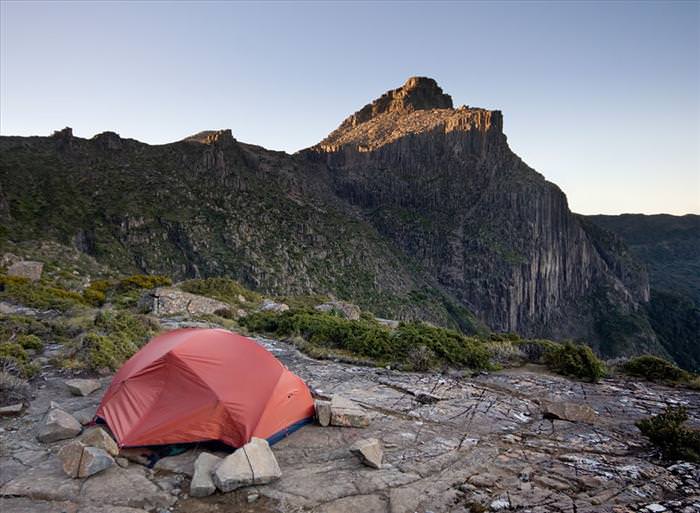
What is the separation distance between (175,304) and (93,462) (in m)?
14.1

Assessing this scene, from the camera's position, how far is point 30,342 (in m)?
10.8

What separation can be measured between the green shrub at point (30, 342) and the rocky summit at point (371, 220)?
25247 mm

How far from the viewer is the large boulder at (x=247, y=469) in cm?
498

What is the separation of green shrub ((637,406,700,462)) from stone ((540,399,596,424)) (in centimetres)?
91

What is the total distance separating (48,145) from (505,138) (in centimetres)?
11510

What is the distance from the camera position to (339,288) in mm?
73750

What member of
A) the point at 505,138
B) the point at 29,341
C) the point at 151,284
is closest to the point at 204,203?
the point at 151,284

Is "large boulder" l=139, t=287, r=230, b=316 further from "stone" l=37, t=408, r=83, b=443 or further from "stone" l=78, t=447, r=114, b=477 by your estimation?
"stone" l=78, t=447, r=114, b=477

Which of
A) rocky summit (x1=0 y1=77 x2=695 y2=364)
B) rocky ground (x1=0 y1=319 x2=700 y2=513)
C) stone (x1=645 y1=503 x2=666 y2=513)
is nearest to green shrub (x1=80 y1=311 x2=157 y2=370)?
rocky ground (x1=0 y1=319 x2=700 y2=513)

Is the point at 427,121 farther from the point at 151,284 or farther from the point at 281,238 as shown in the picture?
the point at 151,284

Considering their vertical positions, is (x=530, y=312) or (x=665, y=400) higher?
(x=665, y=400)

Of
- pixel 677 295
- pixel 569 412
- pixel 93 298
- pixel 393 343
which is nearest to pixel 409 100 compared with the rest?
pixel 677 295

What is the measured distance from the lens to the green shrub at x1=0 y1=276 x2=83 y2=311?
1692 centimetres

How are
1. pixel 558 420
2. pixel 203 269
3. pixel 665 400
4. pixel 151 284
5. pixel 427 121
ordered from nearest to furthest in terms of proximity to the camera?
pixel 558 420
pixel 665 400
pixel 151 284
pixel 203 269
pixel 427 121
